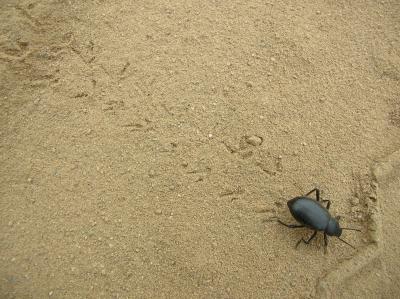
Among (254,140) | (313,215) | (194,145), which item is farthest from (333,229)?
(194,145)

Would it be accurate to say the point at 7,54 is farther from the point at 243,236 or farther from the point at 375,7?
the point at 375,7

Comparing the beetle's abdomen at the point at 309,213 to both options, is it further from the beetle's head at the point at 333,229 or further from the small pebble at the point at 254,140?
the small pebble at the point at 254,140

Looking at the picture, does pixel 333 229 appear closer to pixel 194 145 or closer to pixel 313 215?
pixel 313 215

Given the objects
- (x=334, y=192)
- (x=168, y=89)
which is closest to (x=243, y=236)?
(x=334, y=192)

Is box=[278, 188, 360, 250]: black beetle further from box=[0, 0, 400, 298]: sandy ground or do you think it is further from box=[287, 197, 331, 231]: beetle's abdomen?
box=[0, 0, 400, 298]: sandy ground

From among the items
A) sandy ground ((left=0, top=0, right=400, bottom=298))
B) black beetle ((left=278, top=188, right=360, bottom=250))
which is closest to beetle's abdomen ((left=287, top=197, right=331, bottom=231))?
black beetle ((left=278, top=188, right=360, bottom=250))
